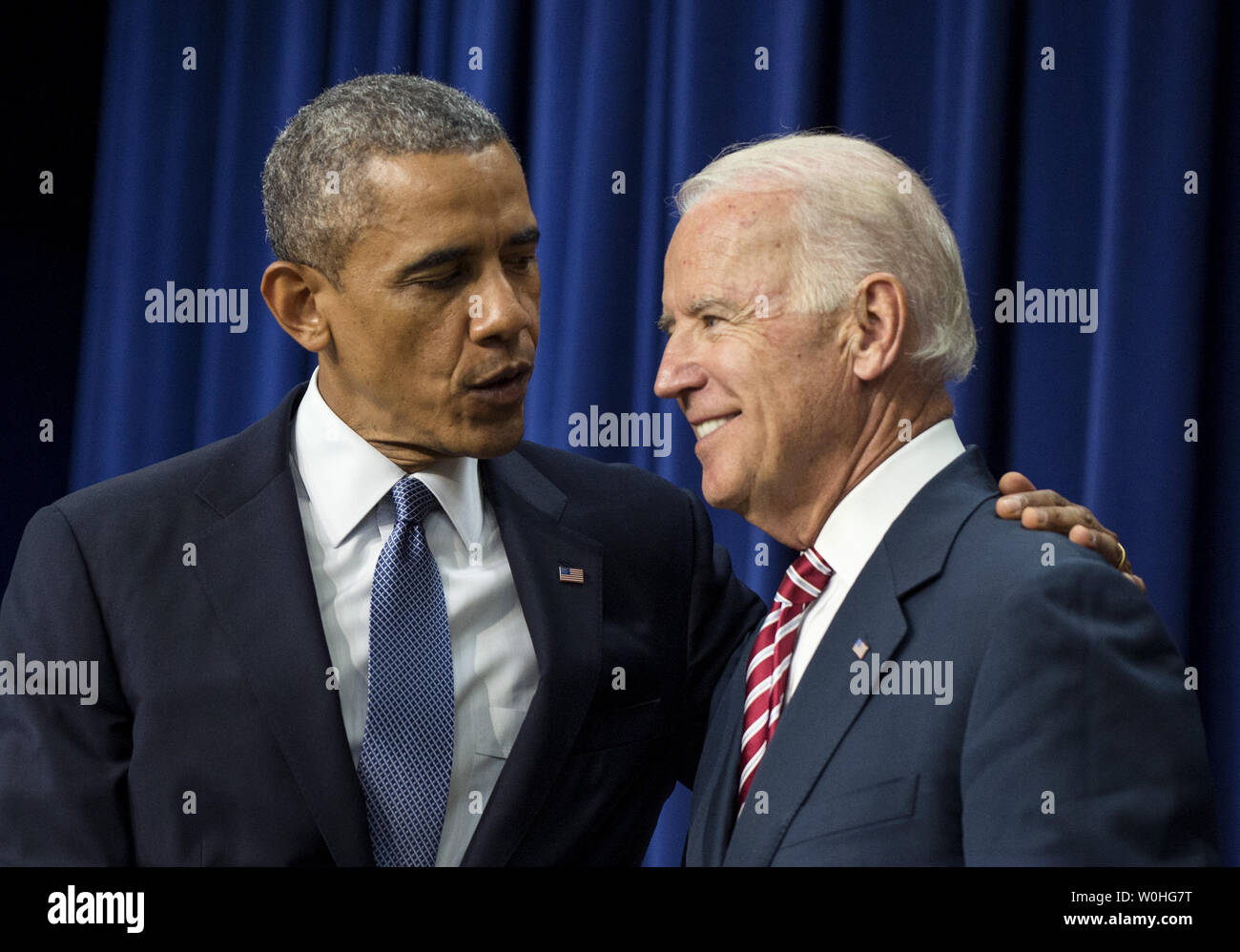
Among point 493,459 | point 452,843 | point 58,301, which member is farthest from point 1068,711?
point 58,301

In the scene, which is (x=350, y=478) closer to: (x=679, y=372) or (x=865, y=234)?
(x=679, y=372)

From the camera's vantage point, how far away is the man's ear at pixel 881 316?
142 cm

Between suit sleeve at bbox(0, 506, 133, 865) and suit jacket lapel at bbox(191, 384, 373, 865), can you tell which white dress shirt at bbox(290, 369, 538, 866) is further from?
suit sleeve at bbox(0, 506, 133, 865)

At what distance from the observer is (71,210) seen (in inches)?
102

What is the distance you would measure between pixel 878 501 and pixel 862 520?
3cm

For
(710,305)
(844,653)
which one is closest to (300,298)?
(710,305)

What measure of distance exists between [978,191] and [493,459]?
3.48 feet

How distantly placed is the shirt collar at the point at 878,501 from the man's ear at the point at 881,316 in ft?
0.30

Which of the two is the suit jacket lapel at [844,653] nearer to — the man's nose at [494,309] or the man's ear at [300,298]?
the man's nose at [494,309]

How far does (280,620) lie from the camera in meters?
1.42

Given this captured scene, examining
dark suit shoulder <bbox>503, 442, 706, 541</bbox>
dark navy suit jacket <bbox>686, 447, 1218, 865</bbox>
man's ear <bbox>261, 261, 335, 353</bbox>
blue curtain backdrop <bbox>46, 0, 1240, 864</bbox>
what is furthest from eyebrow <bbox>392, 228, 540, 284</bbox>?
blue curtain backdrop <bbox>46, 0, 1240, 864</bbox>

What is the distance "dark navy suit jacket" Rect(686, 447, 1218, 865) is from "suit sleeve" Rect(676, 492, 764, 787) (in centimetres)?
26

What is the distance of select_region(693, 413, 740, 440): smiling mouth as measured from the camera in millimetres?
1483

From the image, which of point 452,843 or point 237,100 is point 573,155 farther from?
point 452,843
